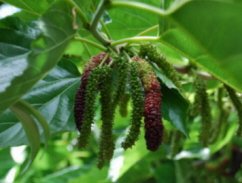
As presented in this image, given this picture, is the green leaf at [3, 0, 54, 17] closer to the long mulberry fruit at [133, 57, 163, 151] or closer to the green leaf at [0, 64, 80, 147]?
the green leaf at [0, 64, 80, 147]

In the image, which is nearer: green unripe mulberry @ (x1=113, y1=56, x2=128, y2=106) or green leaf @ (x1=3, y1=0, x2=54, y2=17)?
green unripe mulberry @ (x1=113, y1=56, x2=128, y2=106)

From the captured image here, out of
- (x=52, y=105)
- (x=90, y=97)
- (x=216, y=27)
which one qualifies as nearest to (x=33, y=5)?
(x=52, y=105)

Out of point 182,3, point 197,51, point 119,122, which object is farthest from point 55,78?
point 119,122

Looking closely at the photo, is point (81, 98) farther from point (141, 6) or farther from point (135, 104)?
point (141, 6)

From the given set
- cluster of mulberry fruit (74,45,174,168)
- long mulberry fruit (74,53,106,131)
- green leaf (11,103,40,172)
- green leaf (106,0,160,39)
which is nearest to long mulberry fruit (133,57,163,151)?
cluster of mulberry fruit (74,45,174,168)

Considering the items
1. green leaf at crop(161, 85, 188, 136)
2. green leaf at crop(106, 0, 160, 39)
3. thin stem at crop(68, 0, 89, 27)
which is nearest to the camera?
thin stem at crop(68, 0, 89, 27)

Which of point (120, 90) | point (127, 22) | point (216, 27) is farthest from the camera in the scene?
point (127, 22)

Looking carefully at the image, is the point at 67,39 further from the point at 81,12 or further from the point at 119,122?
the point at 119,122
